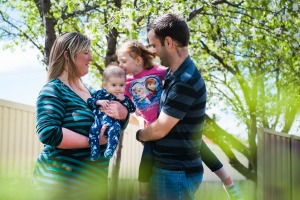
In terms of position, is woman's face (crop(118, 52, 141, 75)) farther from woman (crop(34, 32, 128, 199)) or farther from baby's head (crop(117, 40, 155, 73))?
woman (crop(34, 32, 128, 199))

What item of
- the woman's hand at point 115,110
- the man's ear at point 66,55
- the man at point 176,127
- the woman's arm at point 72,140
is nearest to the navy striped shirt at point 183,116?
the man at point 176,127

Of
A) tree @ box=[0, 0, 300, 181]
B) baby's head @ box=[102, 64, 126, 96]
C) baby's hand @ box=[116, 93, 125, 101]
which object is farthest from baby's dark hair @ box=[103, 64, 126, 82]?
tree @ box=[0, 0, 300, 181]

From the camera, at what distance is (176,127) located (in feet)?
8.34

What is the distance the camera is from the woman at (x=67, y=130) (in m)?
2.28

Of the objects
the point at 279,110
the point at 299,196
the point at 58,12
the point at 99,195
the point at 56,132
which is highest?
the point at 58,12

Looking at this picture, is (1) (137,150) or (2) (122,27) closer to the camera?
(2) (122,27)

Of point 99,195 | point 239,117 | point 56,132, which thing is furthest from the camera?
point 239,117

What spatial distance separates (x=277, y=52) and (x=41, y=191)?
27.5 ft

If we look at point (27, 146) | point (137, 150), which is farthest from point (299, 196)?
point (27, 146)

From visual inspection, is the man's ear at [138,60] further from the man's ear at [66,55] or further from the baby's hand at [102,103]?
the man's ear at [66,55]

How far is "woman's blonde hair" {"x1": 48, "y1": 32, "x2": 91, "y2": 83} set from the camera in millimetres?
2494

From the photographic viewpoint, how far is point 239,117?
1470 centimetres

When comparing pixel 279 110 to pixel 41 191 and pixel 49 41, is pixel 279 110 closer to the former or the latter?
pixel 49 41

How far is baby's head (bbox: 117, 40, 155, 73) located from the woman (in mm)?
524
